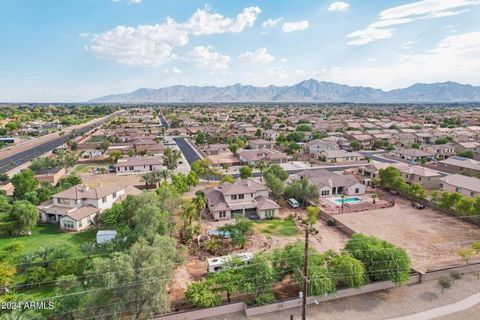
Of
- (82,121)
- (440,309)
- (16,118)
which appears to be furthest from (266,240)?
(16,118)

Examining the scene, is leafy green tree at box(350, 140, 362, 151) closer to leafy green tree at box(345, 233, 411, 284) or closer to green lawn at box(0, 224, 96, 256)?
leafy green tree at box(345, 233, 411, 284)

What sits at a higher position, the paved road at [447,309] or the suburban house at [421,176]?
the suburban house at [421,176]

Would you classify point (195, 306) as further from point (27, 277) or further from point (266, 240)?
point (27, 277)

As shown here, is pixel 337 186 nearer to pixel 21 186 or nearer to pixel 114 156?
pixel 21 186

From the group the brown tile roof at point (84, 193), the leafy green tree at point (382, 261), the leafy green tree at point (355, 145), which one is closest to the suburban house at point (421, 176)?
the leafy green tree at point (382, 261)

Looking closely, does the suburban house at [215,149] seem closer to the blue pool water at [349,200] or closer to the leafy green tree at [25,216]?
the blue pool water at [349,200]

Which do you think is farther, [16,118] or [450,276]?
[16,118]
